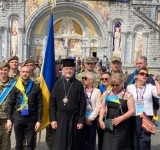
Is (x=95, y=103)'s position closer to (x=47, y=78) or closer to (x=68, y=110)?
(x=68, y=110)

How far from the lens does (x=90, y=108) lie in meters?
4.75

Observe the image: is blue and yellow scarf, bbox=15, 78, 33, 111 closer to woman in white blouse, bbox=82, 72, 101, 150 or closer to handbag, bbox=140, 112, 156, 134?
woman in white blouse, bbox=82, 72, 101, 150

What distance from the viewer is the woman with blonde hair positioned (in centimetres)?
438

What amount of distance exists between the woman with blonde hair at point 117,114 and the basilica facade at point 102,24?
901 inches

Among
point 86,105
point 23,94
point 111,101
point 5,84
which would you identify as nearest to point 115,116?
point 111,101

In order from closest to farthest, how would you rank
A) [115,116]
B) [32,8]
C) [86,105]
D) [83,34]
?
[115,116], [86,105], [32,8], [83,34]

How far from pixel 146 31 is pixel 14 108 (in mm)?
24097

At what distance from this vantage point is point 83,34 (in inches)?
1125

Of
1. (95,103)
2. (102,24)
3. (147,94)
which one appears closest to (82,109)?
(95,103)

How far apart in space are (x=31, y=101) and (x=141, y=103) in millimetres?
1997

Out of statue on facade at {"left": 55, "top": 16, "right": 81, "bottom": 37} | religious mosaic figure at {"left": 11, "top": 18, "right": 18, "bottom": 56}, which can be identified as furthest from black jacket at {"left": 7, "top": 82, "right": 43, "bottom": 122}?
statue on facade at {"left": 55, "top": 16, "right": 81, "bottom": 37}

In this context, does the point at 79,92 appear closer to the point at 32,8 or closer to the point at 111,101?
the point at 111,101

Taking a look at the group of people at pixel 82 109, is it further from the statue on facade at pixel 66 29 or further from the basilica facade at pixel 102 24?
the statue on facade at pixel 66 29

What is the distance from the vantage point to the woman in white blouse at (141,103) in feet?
15.2
